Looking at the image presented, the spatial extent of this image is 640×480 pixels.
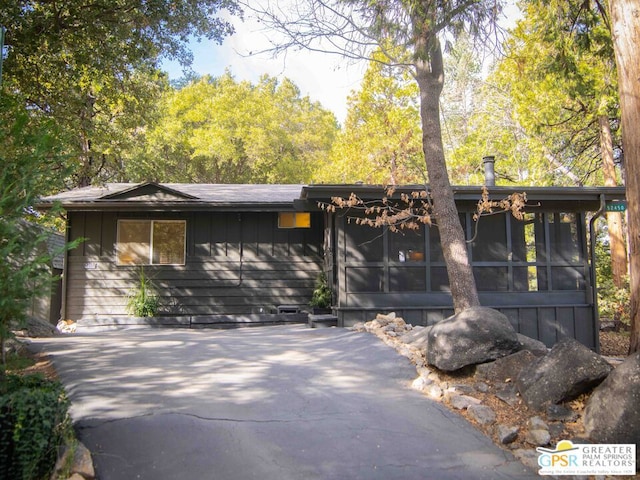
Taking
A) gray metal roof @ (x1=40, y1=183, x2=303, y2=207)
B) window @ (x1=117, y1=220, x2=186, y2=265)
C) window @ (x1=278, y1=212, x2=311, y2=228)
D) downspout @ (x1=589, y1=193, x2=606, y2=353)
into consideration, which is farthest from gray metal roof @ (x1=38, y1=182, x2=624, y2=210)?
window @ (x1=117, y1=220, x2=186, y2=265)

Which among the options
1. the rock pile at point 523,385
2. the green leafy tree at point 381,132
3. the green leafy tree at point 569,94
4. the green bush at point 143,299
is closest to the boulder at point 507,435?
the rock pile at point 523,385

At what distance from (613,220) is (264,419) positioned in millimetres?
14366

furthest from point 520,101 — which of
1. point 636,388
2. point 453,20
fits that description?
point 636,388

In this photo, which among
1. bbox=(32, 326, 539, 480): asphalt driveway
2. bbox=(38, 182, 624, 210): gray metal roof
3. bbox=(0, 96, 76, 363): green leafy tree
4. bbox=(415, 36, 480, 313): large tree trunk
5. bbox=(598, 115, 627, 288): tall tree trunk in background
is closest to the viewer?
bbox=(0, 96, 76, 363): green leafy tree

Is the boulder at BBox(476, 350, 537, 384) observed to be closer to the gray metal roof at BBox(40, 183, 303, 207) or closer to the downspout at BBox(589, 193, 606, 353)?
the downspout at BBox(589, 193, 606, 353)

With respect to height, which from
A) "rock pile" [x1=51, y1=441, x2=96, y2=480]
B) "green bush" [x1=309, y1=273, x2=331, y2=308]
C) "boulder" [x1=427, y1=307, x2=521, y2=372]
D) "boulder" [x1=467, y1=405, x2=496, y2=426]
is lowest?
"boulder" [x1=467, y1=405, x2=496, y2=426]

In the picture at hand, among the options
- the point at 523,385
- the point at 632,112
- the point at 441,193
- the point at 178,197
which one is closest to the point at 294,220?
the point at 178,197

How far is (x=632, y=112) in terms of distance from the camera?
491 cm

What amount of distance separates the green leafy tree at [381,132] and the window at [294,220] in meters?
9.29

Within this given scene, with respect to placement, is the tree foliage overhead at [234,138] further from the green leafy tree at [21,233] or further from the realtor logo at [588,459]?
the realtor logo at [588,459]

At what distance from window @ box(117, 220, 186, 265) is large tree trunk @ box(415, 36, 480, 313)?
6.08 m

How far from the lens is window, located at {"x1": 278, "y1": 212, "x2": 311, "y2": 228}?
36.3 ft

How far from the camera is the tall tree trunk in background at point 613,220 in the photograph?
13883 millimetres

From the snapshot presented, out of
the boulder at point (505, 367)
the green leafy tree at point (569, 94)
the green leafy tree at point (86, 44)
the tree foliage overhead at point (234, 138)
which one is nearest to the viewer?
the boulder at point (505, 367)
